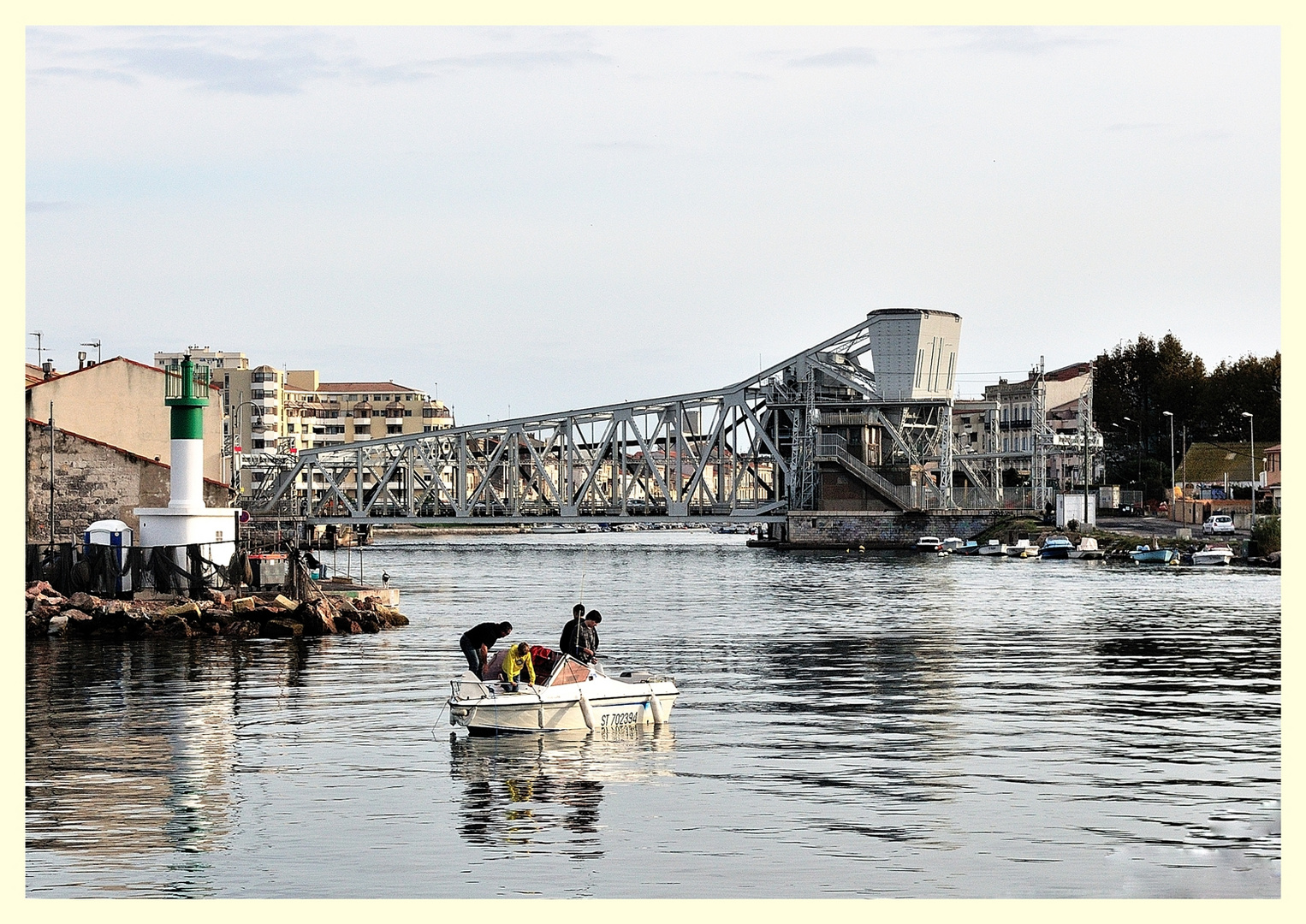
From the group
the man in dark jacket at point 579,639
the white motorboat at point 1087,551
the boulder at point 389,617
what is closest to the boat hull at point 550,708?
the man in dark jacket at point 579,639

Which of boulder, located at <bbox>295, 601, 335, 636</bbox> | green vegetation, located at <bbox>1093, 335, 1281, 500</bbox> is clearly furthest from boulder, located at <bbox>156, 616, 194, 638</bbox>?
green vegetation, located at <bbox>1093, 335, 1281, 500</bbox>

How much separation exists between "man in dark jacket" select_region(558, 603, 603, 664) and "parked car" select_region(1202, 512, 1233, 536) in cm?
10197

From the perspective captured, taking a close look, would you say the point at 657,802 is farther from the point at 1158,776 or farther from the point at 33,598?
the point at 33,598

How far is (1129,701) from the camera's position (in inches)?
1448

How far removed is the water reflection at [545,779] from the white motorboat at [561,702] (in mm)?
229

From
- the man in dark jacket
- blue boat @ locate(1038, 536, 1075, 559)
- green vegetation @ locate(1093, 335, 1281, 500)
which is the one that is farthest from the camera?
green vegetation @ locate(1093, 335, 1281, 500)

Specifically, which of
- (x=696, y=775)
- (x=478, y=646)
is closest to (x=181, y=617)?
(x=478, y=646)

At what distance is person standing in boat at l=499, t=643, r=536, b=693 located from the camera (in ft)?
101

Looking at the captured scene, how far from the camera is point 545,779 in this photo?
26672 mm

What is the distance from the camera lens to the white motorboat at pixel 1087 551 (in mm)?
122375

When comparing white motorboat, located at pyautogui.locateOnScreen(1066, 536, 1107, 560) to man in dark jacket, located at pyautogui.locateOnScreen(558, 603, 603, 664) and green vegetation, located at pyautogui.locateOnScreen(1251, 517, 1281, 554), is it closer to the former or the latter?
green vegetation, located at pyautogui.locateOnScreen(1251, 517, 1281, 554)

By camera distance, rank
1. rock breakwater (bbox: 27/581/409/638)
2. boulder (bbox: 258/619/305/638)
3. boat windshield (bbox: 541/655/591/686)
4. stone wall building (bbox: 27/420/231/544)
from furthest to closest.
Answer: stone wall building (bbox: 27/420/231/544), boulder (bbox: 258/619/305/638), rock breakwater (bbox: 27/581/409/638), boat windshield (bbox: 541/655/591/686)

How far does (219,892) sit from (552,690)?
1157cm

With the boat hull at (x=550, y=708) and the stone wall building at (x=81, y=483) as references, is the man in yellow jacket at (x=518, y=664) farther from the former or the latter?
the stone wall building at (x=81, y=483)
